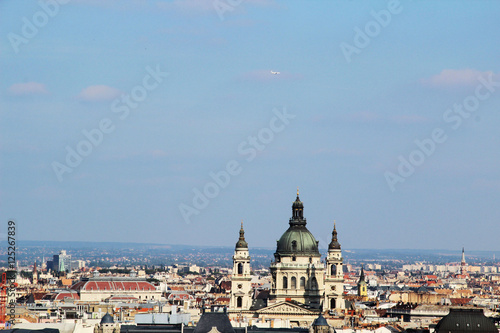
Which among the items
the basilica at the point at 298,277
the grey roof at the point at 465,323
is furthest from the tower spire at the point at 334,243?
the grey roof at the point at 465,323

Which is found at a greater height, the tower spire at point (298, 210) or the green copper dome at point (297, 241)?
the tower spire at point (298, 210)

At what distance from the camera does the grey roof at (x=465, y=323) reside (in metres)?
99.4

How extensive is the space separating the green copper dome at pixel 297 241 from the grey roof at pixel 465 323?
132 ft

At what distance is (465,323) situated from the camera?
10031 cm

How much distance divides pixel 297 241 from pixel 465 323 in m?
42.9

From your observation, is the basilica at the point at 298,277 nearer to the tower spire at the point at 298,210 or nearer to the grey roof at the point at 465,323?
the tower spire at the point at 298,210

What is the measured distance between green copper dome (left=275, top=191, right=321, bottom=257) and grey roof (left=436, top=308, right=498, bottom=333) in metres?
40.1

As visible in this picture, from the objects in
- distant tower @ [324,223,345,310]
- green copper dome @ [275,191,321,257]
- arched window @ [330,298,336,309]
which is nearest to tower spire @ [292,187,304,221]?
green copper dome @ [275,191,321,257]

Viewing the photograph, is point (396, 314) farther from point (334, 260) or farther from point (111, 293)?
point (111, 293)

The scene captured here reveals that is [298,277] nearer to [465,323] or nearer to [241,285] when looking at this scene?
[241,285]

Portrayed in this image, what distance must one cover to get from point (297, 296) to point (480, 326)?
1687 inches

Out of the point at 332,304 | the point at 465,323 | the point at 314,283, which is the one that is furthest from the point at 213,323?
the point at 314,283

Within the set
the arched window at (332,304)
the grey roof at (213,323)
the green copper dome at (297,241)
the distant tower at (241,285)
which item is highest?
the green copper dome at (297,241)

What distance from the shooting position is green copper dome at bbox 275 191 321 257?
141 metres
